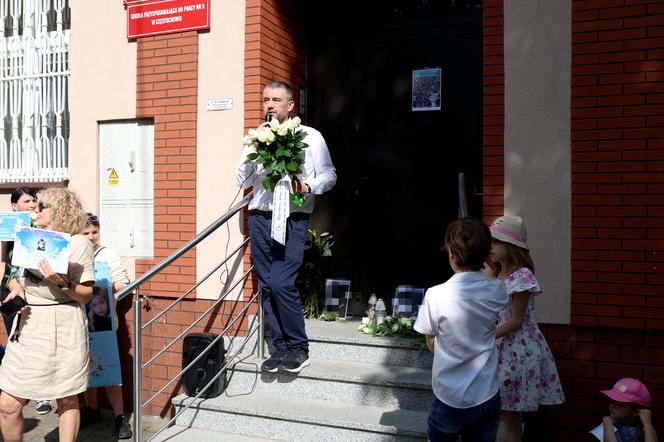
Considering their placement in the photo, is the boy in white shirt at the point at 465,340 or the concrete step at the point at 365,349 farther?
the concrete step at the point at 365,349

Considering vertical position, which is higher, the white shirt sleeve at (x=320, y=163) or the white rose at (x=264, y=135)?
the white rose at (x=264, y=135)

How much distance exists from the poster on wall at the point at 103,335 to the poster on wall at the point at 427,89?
297 cm

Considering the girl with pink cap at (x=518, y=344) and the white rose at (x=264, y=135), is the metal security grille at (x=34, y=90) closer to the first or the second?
the white rose at (x=264, y=135)

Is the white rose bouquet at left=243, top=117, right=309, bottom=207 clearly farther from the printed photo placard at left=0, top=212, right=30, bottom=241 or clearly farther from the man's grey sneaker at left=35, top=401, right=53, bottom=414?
the man's grey sneaker at left=35, top=401, right=53, bottom=414

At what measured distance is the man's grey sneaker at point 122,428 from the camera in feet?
16.9

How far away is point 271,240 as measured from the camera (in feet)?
15.7

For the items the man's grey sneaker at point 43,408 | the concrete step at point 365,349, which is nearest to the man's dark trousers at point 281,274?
the concrete step at point 365,349

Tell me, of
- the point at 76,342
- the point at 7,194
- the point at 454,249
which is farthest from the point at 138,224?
the point at 454,249

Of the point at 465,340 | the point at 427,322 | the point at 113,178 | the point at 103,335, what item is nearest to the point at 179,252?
the point at 103,335

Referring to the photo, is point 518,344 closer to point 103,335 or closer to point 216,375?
point 216,375

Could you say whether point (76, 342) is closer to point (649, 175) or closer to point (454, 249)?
point (454, 249)

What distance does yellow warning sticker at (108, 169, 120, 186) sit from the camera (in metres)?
6.05

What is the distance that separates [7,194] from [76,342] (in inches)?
131

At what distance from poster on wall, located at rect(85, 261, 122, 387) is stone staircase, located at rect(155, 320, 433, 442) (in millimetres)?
801
